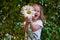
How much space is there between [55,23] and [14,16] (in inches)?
12.2

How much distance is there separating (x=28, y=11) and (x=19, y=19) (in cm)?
9

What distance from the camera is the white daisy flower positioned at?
4.67ft

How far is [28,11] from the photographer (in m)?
1.43

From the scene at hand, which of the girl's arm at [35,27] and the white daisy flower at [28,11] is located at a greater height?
the white daisy flower at [28,11]

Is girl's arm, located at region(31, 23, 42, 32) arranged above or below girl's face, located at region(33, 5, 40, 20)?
below

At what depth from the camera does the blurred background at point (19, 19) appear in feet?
4.75

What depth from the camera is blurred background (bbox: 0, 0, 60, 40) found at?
145cm

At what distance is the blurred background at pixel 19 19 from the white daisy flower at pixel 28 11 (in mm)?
36

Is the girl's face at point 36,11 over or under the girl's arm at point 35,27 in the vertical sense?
over

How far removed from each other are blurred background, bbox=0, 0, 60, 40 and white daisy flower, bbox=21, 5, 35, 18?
36 mm

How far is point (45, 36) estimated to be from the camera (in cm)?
146

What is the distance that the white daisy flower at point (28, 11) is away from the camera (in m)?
1.42

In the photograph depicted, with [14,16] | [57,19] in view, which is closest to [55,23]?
[57,19]

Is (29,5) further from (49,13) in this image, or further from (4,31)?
(4,31)
